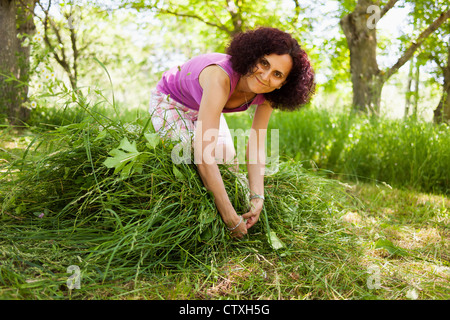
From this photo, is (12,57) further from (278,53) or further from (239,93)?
(278,53)

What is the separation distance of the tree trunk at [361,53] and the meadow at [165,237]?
10.7 feet

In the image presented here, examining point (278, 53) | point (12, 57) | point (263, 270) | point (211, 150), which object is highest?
point (12, 57)

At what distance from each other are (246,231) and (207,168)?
0.38 metres

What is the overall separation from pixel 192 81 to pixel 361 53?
4.10 meters

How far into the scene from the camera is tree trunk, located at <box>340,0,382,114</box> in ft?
17.1

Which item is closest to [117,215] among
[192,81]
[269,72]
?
[192,81]

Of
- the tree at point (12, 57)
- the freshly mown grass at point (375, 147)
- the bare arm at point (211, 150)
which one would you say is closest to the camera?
the bare arm at point (211, 150)

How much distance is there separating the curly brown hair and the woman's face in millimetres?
24

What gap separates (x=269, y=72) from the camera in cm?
186

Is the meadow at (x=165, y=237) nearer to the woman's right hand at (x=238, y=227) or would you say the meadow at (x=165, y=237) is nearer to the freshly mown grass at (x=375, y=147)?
the woman's right hand at (x=238, y=227)

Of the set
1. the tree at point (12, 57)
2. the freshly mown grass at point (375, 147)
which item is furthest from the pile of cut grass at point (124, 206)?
the tree at point (12, 57)

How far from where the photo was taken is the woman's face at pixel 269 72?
6.10 ft
